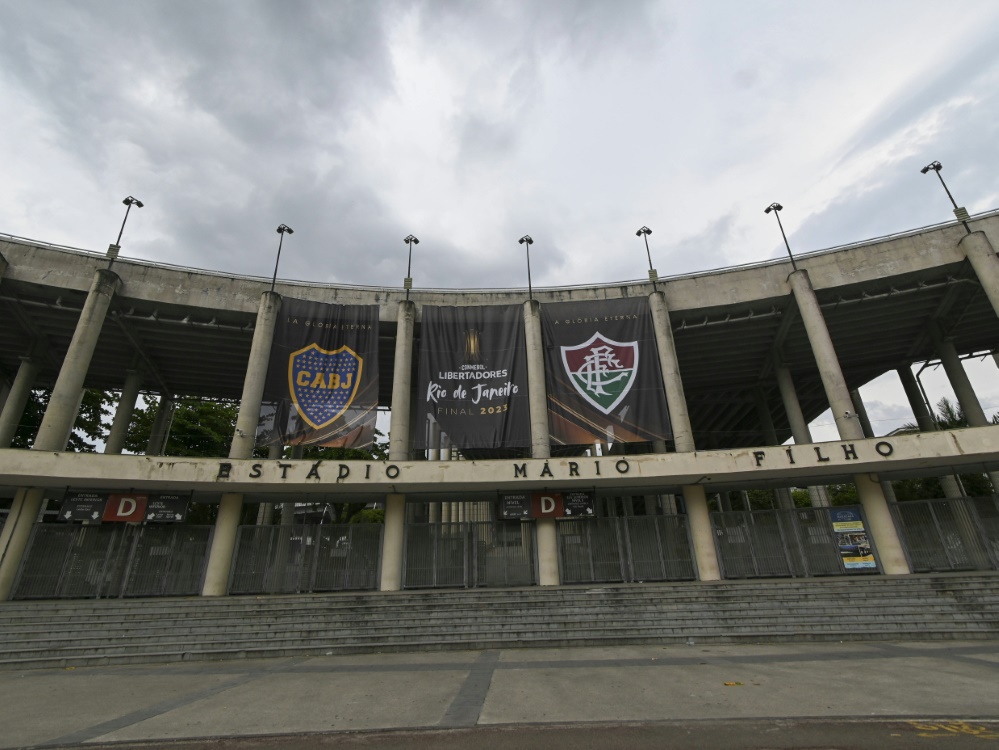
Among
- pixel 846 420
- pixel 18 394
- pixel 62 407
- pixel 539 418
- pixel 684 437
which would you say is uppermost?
pixel 18 394

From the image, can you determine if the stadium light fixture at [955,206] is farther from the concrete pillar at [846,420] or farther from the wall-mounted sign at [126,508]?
the wall-mounted sign at [126,508]

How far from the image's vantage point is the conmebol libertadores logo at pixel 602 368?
20.2 m

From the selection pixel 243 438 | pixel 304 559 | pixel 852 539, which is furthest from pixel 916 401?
pixel 243 438

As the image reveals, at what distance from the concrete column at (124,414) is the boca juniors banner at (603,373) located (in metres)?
22.4

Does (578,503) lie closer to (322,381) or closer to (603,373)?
(603,373)

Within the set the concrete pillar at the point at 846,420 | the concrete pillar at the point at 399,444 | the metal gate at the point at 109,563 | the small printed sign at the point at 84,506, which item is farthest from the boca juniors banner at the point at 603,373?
the small printed sign at the point at 84,506

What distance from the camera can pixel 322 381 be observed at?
20406 millimetres

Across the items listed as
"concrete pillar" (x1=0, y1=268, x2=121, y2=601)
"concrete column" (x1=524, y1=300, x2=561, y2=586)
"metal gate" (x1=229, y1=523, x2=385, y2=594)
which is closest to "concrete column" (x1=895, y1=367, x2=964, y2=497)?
"concrete column" (x1=524, y1=300, x2=561, y2=586)

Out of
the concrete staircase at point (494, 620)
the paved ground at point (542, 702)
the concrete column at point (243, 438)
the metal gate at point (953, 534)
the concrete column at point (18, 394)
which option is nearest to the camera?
the paved ground at point (542, 702)

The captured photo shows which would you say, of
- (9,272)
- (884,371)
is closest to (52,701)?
(9,272)

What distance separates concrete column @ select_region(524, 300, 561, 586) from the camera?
1806 centimetres

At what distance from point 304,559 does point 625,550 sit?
12.2 m

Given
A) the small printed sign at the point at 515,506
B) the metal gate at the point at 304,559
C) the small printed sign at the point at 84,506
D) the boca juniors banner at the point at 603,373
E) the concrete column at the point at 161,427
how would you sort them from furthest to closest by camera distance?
the concrete column at the point at 161,427 → the boca juniors banner at the point at 603,373 → the small printed sign at the point at 515,506 → the metal gate at the point at 304,559 → the small printed sign at the point at 84,506

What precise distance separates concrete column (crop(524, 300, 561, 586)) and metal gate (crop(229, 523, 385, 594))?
633cm
